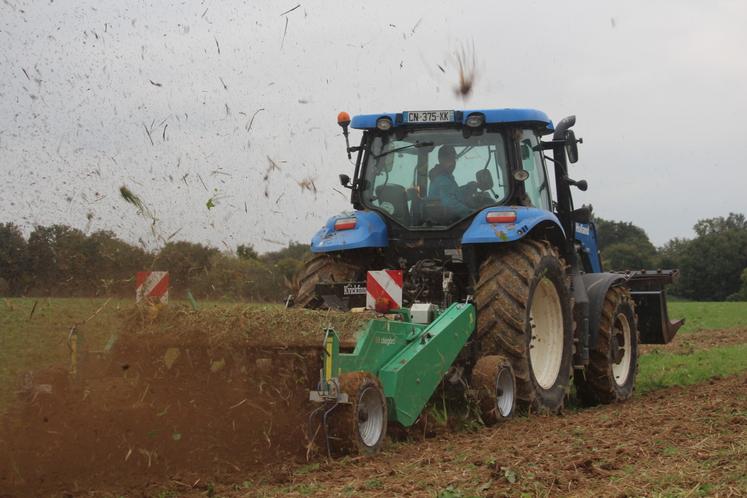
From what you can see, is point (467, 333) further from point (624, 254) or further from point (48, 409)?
point (624, 254)

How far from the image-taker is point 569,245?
9.05 m

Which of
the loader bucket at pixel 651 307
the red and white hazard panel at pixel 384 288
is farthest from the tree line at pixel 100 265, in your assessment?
the loader bucket at pixel 651 307

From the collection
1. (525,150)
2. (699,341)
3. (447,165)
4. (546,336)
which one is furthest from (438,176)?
(699,341)

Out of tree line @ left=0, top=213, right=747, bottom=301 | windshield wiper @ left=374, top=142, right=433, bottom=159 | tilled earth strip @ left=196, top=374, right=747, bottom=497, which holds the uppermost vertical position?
windshield wiper @ left=374, top=142, right=433, bottom=159

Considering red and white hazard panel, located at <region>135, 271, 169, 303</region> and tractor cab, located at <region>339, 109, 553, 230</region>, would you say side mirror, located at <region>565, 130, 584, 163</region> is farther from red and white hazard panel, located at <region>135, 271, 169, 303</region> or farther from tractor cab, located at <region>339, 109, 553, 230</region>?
red and white hazard panel, located at <region>135, 271, 169, 303</region>

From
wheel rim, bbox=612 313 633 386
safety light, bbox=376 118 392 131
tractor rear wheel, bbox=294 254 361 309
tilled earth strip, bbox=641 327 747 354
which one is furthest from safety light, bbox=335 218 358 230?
tilled earth strip, bbox=641 327 747 354

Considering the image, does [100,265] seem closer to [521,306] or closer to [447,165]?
[447,165]

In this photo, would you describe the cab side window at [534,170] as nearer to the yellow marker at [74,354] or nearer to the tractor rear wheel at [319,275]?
the tractor rear wheel at [319,275]

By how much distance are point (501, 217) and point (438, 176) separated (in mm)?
861

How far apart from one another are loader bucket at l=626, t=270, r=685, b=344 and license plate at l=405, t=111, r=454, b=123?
3682 mm

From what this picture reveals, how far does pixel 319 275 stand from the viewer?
7.90 metres

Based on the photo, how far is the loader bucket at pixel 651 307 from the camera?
1066 cm

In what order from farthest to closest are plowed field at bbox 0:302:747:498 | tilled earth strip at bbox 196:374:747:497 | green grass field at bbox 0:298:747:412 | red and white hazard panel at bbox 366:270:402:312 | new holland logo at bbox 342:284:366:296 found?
new holland logo at bbox 342:284:366:296, red and white hazard panel at bbox 366:270:402:312, green grass field at bbox 0:298:747:412, plowed field at bbox 0:302:747:498, tilled earth strip at bbox 196:374:747:497

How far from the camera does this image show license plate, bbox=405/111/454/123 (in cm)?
806
